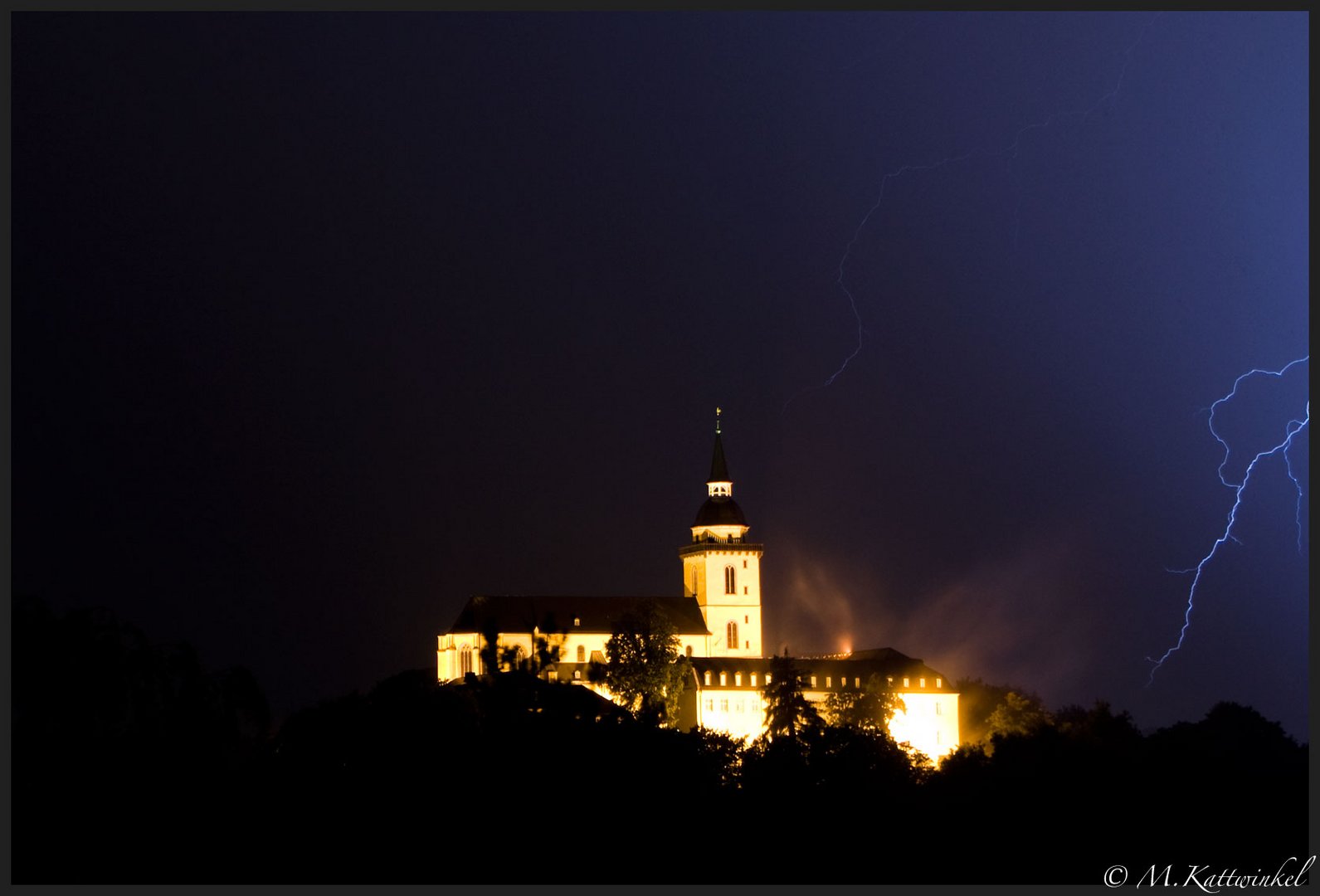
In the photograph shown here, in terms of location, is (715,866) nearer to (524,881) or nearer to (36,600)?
(524,881)

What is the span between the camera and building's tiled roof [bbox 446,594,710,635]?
355 feet

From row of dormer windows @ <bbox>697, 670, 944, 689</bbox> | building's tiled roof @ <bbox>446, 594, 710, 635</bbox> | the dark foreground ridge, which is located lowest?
the dark foreground ridge

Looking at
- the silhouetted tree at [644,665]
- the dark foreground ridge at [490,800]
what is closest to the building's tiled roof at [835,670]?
the silhouetted tree at [644,665]

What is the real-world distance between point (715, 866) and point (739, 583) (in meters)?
82.8

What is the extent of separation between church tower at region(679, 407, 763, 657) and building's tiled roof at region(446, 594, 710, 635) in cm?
134

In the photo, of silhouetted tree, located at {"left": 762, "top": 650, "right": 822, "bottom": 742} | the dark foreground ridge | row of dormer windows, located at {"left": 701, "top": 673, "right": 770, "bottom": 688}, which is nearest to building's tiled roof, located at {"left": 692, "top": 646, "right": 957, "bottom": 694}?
row of dormer windows, located at {"left": 701, "top": 673, "right": 770, "bottom": 688}

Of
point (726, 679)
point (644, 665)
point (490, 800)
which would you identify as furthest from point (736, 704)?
point (490, 800)

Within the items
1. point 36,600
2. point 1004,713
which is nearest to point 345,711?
point 36,600

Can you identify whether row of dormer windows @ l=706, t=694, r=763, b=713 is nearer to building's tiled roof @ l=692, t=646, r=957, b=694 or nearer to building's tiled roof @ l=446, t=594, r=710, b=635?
building's tiled roof @ l=692, t=646, r=957, b=694

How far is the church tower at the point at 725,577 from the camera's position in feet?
370

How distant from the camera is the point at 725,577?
115 m

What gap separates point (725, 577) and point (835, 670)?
1547cm

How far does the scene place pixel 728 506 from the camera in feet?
390

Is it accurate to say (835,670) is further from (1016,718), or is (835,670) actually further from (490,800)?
(490,800)
